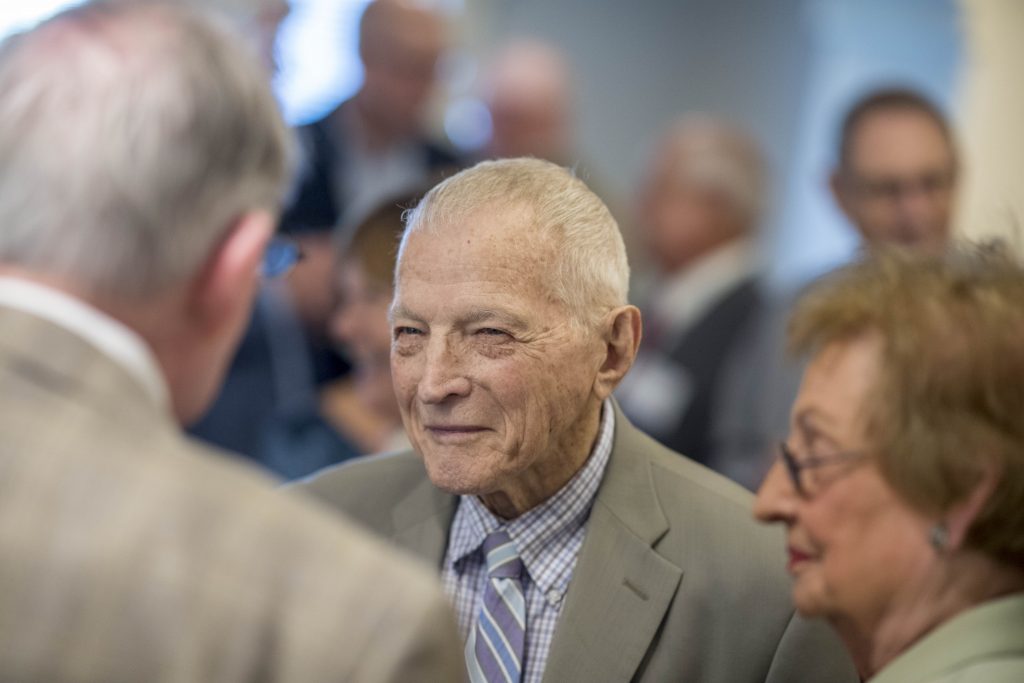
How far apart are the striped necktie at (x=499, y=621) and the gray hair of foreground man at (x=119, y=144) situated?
102 cm

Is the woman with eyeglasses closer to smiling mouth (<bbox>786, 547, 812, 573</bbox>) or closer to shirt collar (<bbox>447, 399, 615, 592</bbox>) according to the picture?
smiling mouth (<bbox>786, 547, 812, 573</bbox>)

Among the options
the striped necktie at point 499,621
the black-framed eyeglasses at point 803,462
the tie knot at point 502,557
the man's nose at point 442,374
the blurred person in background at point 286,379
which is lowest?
the blurred person in background at point 286,379

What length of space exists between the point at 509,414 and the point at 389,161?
3.07 m

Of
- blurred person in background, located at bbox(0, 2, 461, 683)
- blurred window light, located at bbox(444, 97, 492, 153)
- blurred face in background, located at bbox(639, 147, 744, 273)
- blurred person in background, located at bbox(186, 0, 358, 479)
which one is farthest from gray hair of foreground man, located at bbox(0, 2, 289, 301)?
blurred window light, located at bbox(444, 97, 492, 153)

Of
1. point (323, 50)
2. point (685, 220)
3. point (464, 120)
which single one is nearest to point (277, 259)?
point (685, 220)

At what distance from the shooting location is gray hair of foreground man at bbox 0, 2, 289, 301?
1261mm

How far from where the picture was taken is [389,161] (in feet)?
16.5

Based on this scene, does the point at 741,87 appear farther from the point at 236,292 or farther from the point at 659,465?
the point at 236,292

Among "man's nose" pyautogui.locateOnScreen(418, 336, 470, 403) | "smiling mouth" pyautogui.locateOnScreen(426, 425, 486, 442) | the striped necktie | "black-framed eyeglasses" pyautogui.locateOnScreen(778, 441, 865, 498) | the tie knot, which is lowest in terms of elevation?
the striped necktie

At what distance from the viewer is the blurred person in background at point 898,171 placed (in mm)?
Answer: 4223

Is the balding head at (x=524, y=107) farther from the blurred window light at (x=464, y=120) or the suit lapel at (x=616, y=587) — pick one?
the suit lapel at (x=616, y=587)

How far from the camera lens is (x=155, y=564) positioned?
1.17 metres

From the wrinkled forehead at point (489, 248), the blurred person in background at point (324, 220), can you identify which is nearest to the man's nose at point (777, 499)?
the wrinkled forehead at point (489, 248)

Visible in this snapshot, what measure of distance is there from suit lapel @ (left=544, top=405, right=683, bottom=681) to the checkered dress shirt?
0.03 m
